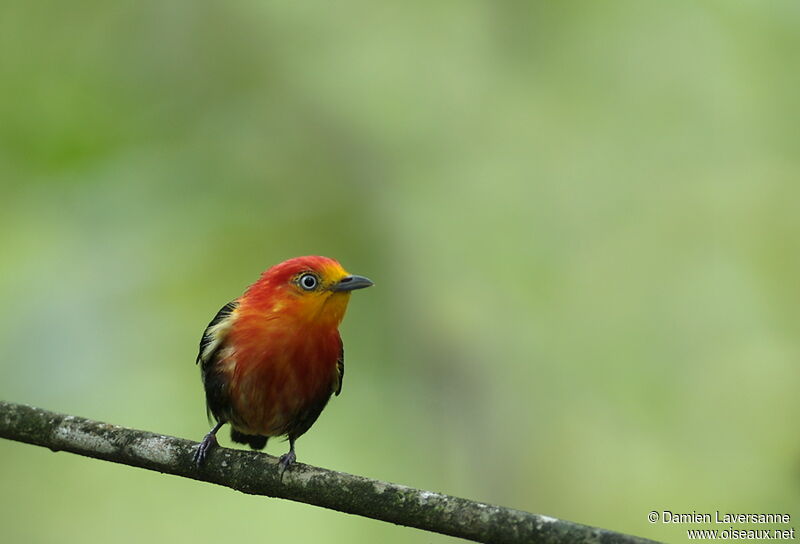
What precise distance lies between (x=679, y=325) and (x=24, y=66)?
512 centimetres

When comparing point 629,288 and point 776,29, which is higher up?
point 776,29

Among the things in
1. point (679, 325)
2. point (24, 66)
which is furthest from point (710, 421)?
point (24, 66)

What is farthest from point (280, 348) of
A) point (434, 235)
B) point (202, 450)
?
point (434, 235)

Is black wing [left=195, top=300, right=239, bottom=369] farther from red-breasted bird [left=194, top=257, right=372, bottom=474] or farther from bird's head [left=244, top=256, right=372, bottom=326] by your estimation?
bird's head [left=244, top=256, right=372, bottom=326]

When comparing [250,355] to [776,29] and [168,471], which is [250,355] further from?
[776,29]

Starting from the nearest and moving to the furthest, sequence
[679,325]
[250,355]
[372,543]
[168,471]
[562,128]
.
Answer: [168,471], [250,355], [372,543], [679,325], [562,128]

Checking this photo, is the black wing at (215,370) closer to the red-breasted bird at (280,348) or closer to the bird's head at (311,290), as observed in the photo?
the red-breasted bird at (280,348)

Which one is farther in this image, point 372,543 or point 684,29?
point 684,29

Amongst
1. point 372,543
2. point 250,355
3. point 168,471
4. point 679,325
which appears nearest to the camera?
point 168,471

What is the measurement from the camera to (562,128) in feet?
24.7

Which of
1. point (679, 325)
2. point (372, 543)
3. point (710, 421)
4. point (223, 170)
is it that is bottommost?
point (372, 543)

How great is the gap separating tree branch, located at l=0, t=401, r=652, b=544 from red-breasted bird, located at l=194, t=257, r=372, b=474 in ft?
1.82

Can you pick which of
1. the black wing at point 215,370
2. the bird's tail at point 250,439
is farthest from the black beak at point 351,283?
the bird's tail at point 250,439

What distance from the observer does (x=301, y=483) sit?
324 cm
